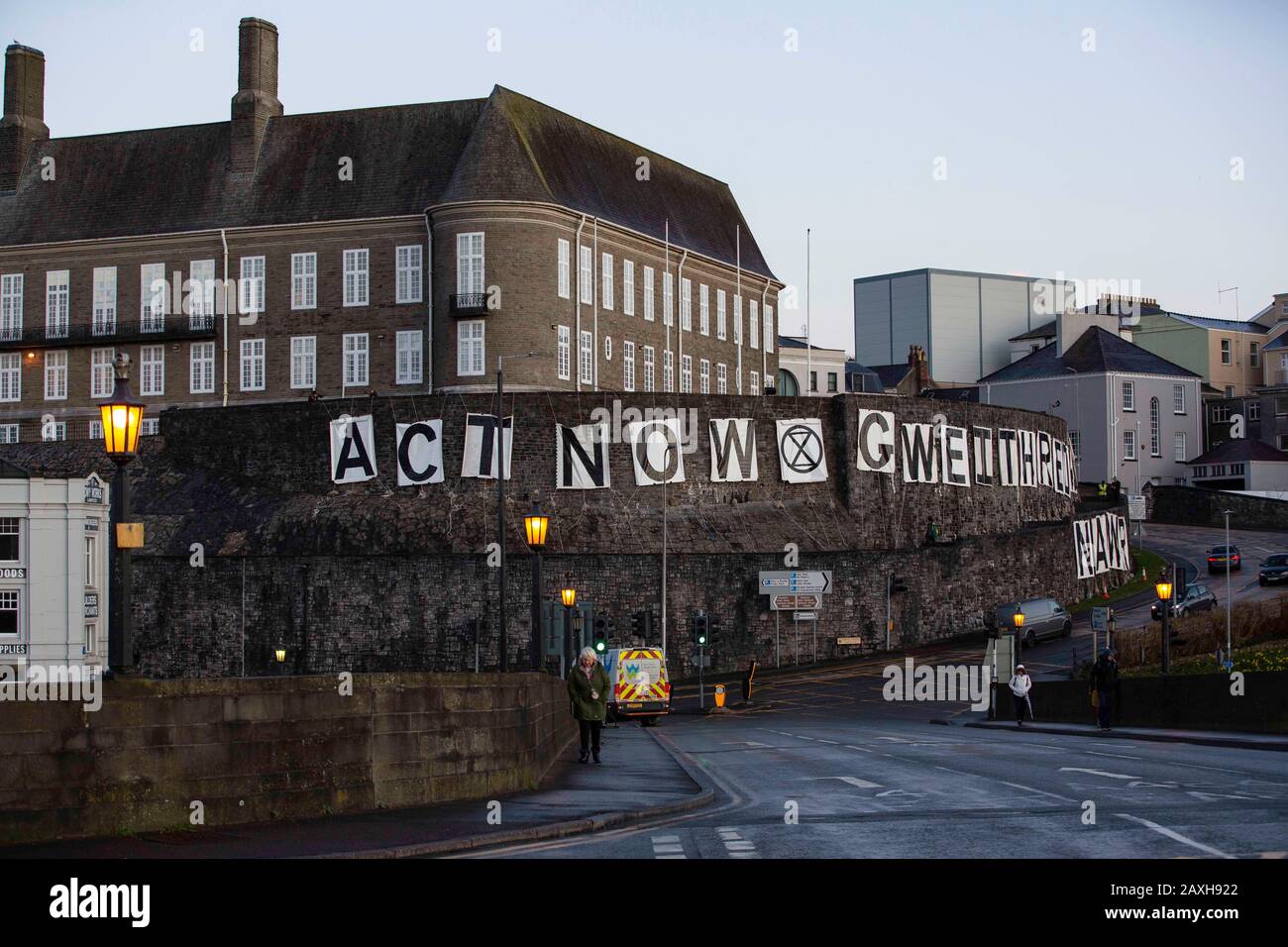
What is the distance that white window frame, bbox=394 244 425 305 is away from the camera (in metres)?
85.7

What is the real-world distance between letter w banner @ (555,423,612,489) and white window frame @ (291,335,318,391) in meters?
17.5

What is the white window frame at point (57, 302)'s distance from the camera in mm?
92194

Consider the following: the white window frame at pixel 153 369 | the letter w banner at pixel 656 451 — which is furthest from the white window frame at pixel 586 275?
the white window frame at pixel 153 369

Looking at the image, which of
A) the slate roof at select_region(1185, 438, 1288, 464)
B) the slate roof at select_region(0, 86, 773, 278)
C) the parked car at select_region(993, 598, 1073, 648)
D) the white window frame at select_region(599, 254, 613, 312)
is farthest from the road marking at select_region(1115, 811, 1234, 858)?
the slate roof at select_region(1185, 438, 1288, 464)

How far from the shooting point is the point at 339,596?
70.7 metres

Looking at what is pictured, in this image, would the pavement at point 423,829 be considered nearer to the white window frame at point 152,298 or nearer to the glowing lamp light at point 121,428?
the glowing lamp light at point 121,428

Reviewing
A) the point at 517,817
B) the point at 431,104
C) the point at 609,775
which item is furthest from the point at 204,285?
the point at 517,817

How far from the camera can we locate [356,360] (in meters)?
86.9

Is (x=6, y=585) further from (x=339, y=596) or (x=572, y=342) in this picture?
(x=572, y=342)

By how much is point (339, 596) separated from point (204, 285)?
2581cm

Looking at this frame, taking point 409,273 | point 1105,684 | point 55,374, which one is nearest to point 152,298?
point 55,374

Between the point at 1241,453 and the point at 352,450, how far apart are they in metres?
64.5

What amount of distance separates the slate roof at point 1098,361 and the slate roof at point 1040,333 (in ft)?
34.0
